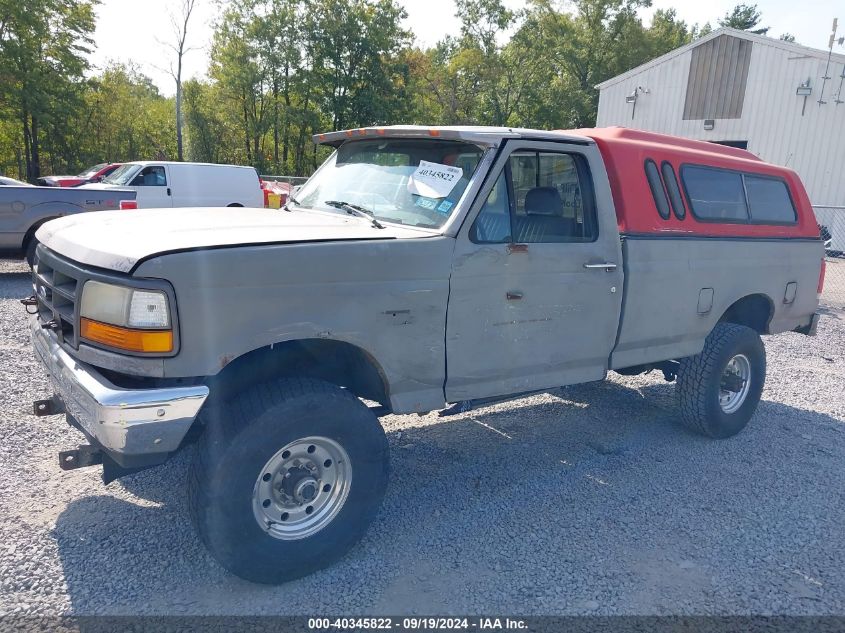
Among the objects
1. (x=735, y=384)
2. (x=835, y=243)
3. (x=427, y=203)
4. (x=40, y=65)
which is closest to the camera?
(x=427, y=203)

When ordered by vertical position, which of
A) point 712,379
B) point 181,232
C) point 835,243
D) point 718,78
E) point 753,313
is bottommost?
point 712,379

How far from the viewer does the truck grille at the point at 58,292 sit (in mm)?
2826

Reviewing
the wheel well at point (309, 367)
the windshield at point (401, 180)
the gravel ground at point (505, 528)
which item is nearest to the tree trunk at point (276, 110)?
the gravel ground at point (505, 528)

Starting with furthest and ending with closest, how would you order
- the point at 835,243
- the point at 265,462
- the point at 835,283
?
the point at 835,243 → the point at 835,283 → the point at 265,462

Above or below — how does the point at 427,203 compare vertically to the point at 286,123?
below

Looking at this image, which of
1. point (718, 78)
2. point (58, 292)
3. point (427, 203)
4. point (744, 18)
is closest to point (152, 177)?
point (58, 292)

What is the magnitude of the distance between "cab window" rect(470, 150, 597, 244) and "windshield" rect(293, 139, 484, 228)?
0.21 m

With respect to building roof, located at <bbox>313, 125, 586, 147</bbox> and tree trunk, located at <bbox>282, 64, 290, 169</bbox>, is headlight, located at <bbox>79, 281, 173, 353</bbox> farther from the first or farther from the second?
tree trunk, located at <bbox>282, 64, 290, 169</bbox>

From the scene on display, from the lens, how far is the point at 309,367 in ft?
11.2

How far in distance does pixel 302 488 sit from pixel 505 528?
127 centimetres

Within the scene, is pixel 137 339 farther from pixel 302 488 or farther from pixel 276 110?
pixel 276 110

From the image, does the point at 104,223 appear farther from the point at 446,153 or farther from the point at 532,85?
the point at 532,85

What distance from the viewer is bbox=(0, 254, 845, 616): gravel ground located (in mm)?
2971

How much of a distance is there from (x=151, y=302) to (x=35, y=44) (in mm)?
29090
